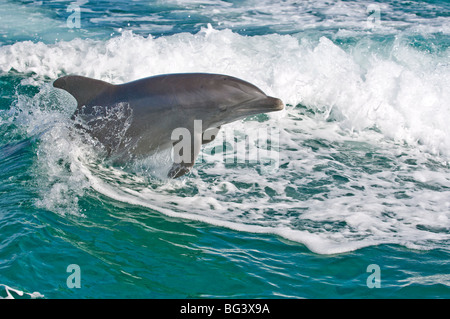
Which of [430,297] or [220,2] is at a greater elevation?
[220,2]

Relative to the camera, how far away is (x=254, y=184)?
8.02 m

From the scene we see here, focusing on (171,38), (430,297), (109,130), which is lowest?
A: (430,297)

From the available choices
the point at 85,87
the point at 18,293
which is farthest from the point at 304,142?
the point at 18,293

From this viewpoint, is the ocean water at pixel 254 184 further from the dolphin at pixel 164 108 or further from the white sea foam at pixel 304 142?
the dolphin at pixel 164 108

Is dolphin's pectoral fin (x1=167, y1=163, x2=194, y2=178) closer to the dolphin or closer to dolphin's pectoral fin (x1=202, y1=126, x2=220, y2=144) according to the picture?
the dolphin

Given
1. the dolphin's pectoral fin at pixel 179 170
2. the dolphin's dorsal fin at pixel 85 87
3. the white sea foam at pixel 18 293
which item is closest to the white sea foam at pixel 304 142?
the dolphin's pectoral fin at pixel 179 170

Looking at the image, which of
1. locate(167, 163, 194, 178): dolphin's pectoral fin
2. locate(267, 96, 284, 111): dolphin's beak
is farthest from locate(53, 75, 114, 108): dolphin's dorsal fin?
locate(267, 96, 284, 111): dolphin's beak

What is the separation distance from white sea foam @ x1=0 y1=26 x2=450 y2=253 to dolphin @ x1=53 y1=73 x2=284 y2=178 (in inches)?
16.7

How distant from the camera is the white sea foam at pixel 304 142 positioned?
22.5 feet
